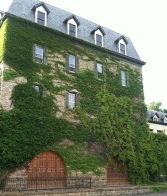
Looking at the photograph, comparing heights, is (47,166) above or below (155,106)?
below

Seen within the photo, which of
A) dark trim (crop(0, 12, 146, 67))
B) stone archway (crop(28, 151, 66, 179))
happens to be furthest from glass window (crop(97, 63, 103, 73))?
stone archway (crop(28, 151, 66, 179))

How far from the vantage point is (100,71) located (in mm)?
25500

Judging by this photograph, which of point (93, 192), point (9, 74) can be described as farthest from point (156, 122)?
point (9, 74)

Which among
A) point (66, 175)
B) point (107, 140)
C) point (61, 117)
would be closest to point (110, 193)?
point (66, 175)

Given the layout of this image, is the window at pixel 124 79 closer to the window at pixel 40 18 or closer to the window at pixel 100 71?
the window at pixel 100 71

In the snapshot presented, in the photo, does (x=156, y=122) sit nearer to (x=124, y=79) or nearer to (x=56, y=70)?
(x=124, y=79)

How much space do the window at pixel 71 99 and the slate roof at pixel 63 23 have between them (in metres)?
6.12

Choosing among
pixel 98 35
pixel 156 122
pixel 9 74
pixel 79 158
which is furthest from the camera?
pixel 156 122

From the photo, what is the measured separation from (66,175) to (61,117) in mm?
4576

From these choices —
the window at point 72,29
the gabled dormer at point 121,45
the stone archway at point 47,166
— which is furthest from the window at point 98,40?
the stone archway at point 47,166

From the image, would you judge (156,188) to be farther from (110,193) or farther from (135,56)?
(135,56)

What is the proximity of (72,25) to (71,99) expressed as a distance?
24.7 feet

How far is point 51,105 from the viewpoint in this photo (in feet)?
69.6

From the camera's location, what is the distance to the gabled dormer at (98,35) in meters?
26.8
